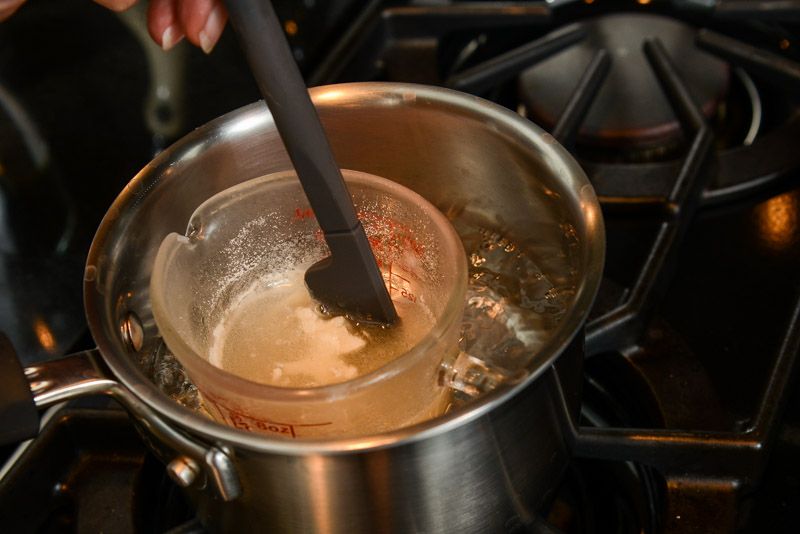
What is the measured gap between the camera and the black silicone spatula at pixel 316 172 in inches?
14.7

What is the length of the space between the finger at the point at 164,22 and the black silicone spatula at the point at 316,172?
13 centimetres

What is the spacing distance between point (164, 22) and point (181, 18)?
13 millimetres

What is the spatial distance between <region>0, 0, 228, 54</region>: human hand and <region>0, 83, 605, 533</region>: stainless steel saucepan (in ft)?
0.15

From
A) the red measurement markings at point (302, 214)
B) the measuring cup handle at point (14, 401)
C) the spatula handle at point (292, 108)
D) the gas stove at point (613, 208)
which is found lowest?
the gas stove at point (613, 208)

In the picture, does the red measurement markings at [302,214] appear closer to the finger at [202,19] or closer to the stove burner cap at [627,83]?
the finger at [202,19]

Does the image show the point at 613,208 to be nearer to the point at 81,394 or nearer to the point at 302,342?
→ the point at 302,342

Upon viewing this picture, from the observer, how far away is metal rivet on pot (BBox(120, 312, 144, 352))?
43 cm

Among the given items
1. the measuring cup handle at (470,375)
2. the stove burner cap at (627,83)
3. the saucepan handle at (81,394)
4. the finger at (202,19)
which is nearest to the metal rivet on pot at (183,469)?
the saucepan handle at (81,394)

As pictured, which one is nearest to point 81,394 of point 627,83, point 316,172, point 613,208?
point 316,172

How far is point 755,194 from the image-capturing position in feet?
2.05

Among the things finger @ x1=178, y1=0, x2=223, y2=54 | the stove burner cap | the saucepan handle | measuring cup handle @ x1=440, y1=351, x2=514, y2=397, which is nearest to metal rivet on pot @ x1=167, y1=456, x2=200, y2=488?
the saucepan handle

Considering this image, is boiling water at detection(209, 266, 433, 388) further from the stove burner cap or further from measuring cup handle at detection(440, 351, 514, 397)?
the stove burner cap

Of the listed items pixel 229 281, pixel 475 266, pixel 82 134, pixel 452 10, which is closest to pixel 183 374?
pixel 229 281

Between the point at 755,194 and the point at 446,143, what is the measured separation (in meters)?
0.24
